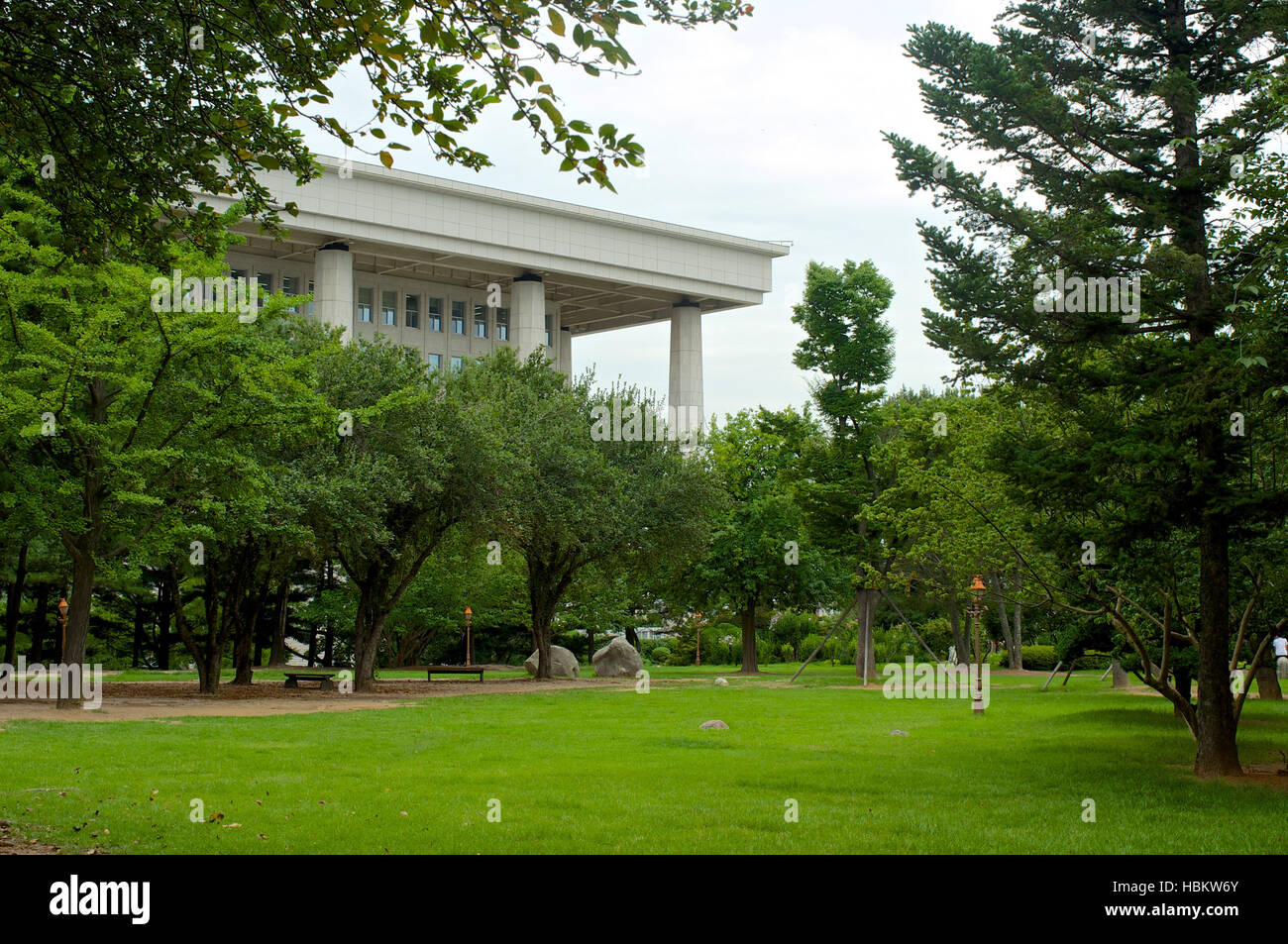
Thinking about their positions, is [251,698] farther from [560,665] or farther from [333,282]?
[333,282]

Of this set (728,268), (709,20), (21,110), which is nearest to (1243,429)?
(709,20)

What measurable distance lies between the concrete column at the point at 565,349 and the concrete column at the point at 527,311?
1609 centimetres

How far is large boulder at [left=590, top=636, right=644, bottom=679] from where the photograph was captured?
1813 inches

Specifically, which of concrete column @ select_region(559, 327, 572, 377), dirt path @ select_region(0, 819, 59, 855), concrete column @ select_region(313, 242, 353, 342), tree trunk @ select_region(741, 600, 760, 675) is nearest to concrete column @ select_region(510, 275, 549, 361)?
concrete column @ select_region(313, 242, 353, 342)

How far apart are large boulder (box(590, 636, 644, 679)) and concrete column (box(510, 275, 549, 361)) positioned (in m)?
31.0

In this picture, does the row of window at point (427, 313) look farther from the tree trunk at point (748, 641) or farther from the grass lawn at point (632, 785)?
the grass lawn at point (632, 785)

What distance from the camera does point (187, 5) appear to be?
9.62 metres

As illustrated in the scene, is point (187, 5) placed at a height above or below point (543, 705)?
above

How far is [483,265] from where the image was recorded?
243 ft

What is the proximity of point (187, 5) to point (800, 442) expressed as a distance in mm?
39124

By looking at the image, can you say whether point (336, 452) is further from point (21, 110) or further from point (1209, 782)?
point (1209, 782)

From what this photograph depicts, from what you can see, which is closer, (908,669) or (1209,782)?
(1209,782)

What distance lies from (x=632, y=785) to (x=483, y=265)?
6344 cm

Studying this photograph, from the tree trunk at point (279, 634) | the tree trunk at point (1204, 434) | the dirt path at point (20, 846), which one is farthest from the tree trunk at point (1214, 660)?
the tree trunk at point (279, 634)
